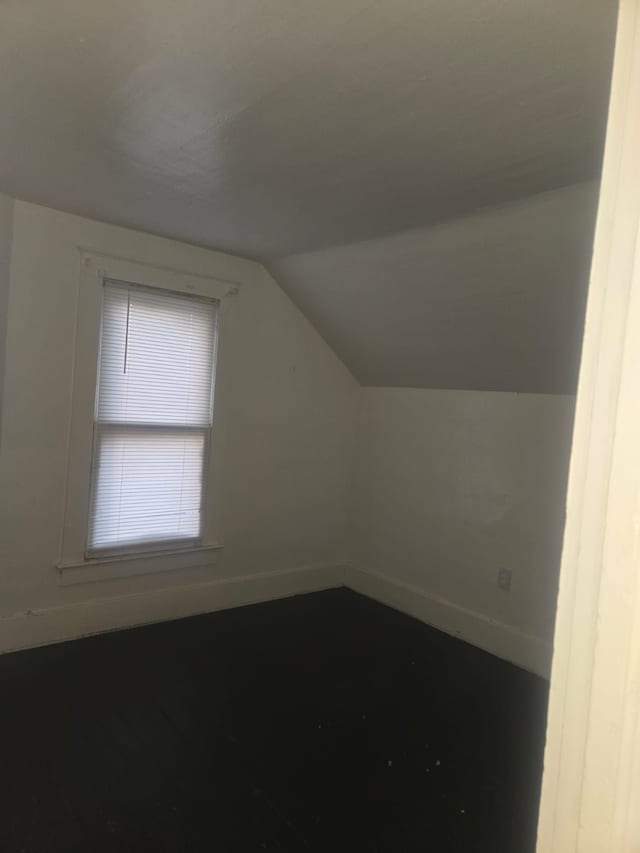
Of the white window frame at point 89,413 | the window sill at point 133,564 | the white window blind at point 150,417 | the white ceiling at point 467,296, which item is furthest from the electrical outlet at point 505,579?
the white window frame at point 89,413

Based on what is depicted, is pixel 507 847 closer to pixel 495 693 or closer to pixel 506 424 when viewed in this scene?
pixel 495 693

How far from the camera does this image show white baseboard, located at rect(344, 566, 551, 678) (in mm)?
3217

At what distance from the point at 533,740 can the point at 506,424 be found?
66.0 inches

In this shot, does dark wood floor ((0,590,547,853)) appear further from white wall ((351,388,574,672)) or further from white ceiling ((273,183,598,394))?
white ceiling ((273,183,598,394))

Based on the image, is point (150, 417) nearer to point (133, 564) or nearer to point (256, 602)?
point (133, 564)

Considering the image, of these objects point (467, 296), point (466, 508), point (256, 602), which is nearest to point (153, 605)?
point (256, 602)

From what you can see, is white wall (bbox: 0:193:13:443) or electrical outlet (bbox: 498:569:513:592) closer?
white wall (bbox: 0:193:13:443)

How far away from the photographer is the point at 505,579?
3420 millimetres

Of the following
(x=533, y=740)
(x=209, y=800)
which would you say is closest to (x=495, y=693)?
(x=533, y=740)

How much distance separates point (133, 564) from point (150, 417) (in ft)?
2.85

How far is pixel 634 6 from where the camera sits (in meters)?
0.66

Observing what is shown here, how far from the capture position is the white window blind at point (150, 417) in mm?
3244

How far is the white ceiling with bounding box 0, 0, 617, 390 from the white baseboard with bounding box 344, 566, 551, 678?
1.86 m

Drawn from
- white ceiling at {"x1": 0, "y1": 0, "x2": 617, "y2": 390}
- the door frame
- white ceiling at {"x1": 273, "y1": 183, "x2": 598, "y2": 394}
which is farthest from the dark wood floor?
white ceiling at {"x1": 0, "y1": 0, "x2": 617, "y2": 390}
